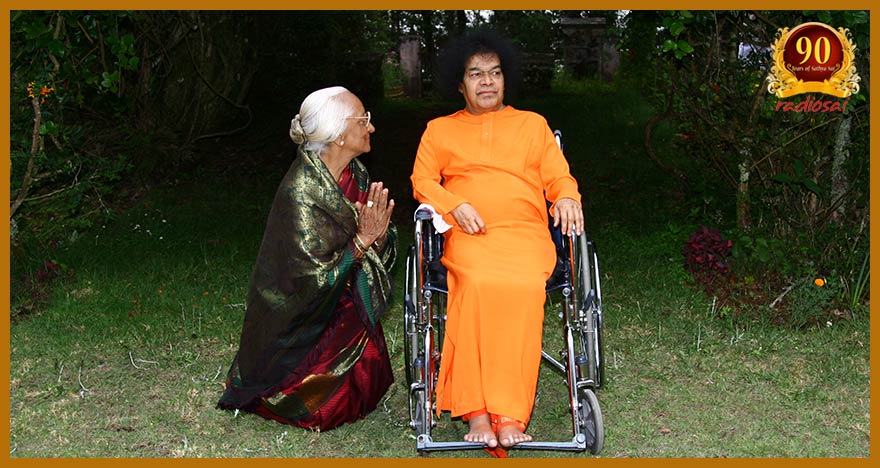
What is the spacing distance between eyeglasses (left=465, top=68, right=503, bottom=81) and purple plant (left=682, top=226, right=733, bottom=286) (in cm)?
210

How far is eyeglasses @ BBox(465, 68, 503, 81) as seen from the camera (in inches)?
146

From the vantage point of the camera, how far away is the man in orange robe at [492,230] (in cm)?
334

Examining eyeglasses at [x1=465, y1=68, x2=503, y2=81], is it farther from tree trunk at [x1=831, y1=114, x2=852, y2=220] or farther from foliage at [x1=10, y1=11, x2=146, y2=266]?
foliage at [x1=10, y1=11, x2=146, y2=266]

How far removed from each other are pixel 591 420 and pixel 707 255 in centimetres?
222

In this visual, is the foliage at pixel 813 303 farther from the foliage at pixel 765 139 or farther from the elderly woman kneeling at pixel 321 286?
the elderly woman kneeling at pixel 321 286

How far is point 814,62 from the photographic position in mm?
4684

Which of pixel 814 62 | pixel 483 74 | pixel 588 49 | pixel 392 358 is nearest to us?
pixel 483 74

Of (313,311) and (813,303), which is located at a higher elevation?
(313,311)

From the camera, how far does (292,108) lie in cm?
924

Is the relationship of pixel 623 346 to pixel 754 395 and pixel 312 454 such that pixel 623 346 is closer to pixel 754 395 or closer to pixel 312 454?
pixel 754 395

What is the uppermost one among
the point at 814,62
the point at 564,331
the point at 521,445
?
the point at 814,62

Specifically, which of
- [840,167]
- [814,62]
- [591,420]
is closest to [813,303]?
[840,167]

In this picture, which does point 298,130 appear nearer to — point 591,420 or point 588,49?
point 591,420

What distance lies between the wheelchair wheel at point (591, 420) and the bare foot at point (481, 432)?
323mm
